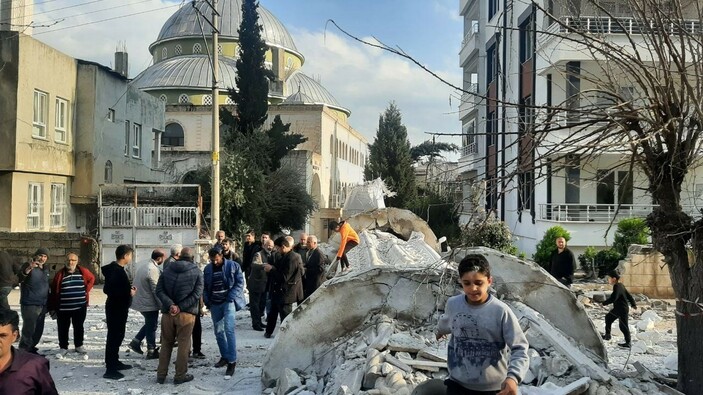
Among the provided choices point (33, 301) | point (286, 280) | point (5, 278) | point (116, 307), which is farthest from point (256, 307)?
point (5, 278)

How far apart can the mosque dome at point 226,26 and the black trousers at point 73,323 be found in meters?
45.3

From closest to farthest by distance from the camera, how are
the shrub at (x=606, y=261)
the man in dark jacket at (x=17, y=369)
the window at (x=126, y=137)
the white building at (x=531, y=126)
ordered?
the man in dark jacket at (x=17, y=369) < the white building at (x=531, y=126) < the shrub at (x=606, y=261) < the window at (x=126, y=137)

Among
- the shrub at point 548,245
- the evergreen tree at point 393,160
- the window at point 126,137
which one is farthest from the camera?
the evergreen tree at point 393,160

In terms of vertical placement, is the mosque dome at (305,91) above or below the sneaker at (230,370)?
above

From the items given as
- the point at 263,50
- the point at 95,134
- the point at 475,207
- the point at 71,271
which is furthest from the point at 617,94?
the point at 263,50

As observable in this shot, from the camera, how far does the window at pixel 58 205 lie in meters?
19.8

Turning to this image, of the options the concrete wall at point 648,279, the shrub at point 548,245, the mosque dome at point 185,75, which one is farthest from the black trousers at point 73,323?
the mosque dome at point 185,75

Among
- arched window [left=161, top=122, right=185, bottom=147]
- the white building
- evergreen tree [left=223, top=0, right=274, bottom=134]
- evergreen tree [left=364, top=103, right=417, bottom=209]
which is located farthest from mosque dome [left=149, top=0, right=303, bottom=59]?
the white building

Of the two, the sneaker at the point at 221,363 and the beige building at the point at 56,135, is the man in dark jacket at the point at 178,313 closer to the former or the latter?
the sneaker at the point at 221,363

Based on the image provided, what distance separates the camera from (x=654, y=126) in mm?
5316

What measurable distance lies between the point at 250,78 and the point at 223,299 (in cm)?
2484

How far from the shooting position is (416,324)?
300 inches

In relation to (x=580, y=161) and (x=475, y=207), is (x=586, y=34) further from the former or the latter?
(x=475, y=207)

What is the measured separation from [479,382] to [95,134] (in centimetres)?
1985
